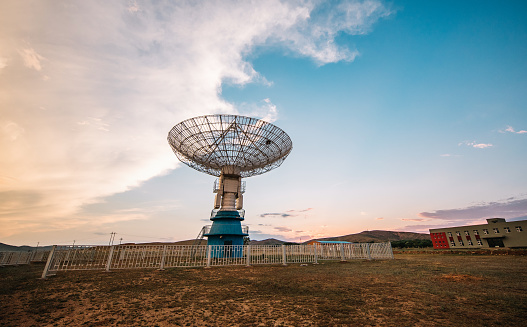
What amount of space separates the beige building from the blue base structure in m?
55.5

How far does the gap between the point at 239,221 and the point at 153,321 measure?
66.6 ft

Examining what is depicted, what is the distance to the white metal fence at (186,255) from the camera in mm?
10469

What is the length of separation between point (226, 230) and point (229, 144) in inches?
366

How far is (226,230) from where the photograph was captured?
23.2m

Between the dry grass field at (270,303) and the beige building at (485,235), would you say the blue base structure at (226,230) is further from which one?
the beige building at (485,235)

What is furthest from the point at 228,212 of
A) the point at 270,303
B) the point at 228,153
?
the point at 270,303

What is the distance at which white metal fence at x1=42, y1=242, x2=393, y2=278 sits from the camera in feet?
34.3

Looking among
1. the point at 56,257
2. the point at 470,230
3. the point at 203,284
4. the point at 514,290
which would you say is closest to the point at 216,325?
the point at 203,284

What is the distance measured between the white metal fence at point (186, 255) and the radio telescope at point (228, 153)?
6.83 meters

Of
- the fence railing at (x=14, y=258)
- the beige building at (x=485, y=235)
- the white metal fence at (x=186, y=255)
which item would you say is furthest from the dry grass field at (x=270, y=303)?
the beige building at (x=485, y=235)

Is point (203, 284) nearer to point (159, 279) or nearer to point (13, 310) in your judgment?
point (159, 279)

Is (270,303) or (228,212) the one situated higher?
(228,212)

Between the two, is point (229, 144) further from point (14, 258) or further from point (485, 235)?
point (485, 235)

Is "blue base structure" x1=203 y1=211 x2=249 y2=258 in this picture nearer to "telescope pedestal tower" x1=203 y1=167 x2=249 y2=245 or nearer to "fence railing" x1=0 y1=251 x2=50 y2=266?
"telescope pedestal tower" x1=203 y1=167 x2=249 y2=245
